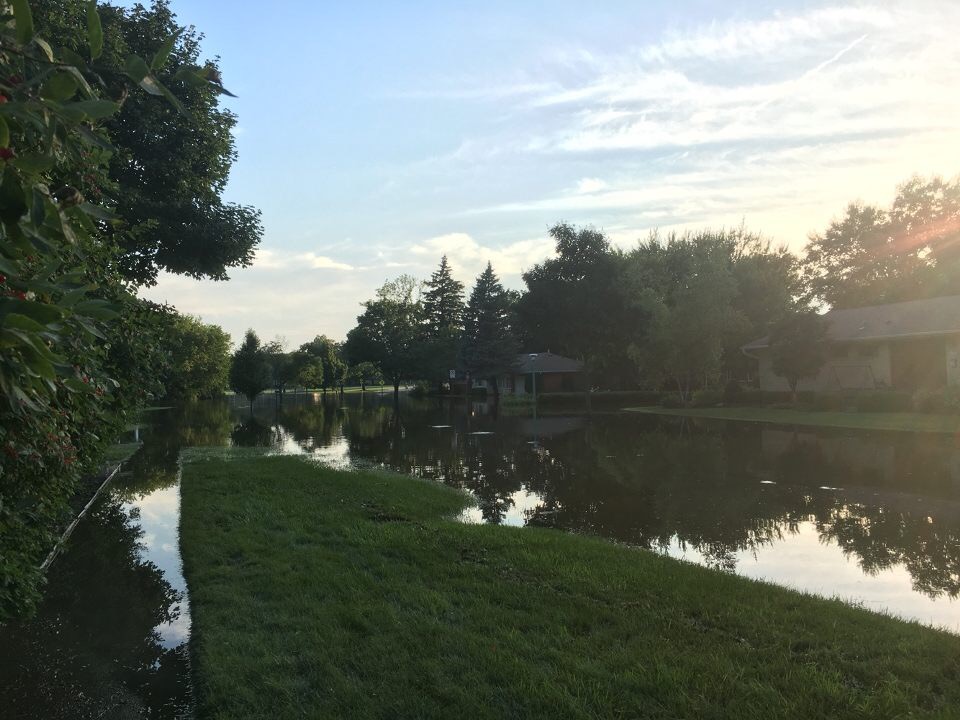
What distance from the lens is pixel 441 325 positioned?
280 feet

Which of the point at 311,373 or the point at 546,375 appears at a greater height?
the point at 311,373

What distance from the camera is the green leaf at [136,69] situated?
1883 millimetres

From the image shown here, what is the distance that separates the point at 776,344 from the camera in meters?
32.7

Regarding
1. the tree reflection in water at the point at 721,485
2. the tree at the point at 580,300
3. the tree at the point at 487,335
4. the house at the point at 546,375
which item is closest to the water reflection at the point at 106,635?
the tree reflection in water at the point at 721,485

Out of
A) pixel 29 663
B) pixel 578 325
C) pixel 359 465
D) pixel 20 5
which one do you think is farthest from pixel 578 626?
pixel 578 325

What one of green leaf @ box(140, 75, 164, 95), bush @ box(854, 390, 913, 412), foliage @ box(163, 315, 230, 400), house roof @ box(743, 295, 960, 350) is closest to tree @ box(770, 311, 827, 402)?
house roof @ box(743, 295, 960, 350)

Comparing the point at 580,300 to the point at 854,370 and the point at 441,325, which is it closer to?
the point at 854,370

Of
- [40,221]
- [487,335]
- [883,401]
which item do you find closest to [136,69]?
[40,221]

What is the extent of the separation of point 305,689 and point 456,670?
1017mm

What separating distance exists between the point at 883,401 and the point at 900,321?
784 centimetres

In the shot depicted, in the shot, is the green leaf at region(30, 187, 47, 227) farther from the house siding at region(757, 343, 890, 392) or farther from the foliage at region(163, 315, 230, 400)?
the foliage at region(163, 315, 230, 400)

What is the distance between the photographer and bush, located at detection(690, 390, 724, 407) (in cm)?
4025

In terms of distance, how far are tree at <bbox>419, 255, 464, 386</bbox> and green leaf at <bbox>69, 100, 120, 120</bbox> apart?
216 feet

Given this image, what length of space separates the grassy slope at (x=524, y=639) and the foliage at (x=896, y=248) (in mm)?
51648
